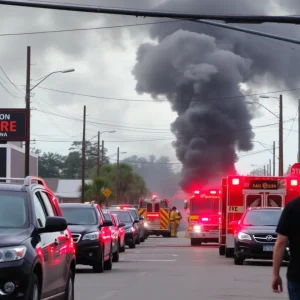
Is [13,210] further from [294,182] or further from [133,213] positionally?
[133,213]

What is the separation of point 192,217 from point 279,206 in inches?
466

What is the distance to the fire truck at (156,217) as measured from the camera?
63594mm

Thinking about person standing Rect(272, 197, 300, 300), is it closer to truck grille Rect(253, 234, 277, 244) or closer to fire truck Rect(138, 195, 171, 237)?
truck grille Rect(253, 234, 277, 244)

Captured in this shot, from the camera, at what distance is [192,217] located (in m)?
43.7

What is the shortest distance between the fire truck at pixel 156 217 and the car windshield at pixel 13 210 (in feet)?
170

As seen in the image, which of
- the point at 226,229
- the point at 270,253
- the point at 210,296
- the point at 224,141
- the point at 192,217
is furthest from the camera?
the point at 224,141

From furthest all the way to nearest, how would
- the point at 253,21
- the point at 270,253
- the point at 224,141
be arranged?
1. the point at 224,141
2. the point at 270,253
3. the point at 253,21

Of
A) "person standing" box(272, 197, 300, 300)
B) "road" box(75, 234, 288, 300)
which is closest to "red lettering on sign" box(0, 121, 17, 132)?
"road" box(75, 234, 288, 300)

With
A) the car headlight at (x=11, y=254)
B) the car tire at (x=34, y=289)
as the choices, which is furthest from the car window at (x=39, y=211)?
the car headlight at (x=11, y=254)

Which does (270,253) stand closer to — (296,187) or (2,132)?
(296,187)

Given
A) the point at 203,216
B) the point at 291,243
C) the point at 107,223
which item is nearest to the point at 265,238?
the point at 107,223

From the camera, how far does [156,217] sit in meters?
63.7

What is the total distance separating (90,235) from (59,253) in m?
10.7

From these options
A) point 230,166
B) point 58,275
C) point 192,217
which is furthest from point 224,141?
point 58,275
